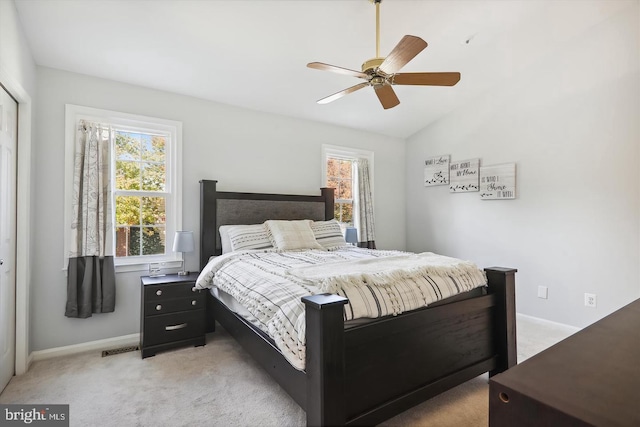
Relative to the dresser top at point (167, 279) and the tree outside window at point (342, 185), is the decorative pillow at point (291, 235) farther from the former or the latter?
the tree outside window at point (342, 185)

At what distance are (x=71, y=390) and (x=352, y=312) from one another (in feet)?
6.95

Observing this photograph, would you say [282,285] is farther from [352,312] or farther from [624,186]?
[624,186]

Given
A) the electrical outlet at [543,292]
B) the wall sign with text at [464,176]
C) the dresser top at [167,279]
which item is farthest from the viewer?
the wall sign with text at [464,176]

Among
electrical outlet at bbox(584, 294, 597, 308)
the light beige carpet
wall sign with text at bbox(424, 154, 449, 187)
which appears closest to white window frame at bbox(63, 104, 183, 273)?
the light beige carpet

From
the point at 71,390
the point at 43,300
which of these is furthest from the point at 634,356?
the point at 43,300

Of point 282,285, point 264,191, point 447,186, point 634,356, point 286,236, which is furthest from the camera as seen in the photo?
point 447,186

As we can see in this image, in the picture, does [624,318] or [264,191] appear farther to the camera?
[264,191]

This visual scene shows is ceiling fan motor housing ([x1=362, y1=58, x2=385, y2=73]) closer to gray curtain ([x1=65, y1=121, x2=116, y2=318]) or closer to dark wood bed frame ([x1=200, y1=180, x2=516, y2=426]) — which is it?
dark wood bed frame ([x1=200, y1=180, x2=516, y2=426])

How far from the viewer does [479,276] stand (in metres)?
2.28

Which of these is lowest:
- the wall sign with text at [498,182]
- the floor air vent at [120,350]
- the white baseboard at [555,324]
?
the floor air vent at [120,350]

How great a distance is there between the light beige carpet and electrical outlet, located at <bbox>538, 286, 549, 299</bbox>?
3.28ft

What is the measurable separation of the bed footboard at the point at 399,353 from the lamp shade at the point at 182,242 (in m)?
2.03

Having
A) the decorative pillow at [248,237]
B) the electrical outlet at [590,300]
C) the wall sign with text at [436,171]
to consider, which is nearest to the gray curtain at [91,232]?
the decorative pillow at [248,237]

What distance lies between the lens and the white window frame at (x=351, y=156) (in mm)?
4477
